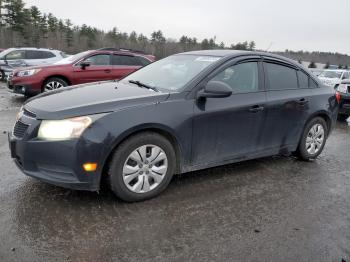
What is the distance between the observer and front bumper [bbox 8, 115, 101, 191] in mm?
3223

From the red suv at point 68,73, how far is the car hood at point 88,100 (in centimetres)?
552

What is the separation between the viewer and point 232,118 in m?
4.16

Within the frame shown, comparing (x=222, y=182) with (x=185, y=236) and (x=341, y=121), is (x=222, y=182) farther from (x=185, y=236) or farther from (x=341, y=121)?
(x=341, y=121)

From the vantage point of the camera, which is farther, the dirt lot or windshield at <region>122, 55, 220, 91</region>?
windshield at <region>122, 55, 220, 91</region>

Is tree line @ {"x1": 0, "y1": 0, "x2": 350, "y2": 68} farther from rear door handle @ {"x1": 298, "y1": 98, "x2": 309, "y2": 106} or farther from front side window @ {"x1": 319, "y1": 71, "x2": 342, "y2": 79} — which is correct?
rear door handle @ {"x1": 298, "y1": 98, "x2": 309, "y2": 106}

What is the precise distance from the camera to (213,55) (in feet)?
14.8

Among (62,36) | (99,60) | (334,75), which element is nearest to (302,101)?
(99,60)

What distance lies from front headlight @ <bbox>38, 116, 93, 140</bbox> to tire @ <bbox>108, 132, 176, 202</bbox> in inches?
16.0

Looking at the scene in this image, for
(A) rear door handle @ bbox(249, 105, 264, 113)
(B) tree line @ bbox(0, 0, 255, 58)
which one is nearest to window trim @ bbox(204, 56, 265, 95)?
(A) rear door handle @ bbox(249, 105, 264, 113)

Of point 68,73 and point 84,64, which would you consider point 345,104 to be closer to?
point 84,64

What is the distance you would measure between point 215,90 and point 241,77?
0.79 meters

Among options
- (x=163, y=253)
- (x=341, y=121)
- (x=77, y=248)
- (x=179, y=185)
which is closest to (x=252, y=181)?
(x=179, y=185)

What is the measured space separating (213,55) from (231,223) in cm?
220

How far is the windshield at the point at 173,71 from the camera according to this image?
415 cm
